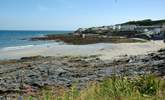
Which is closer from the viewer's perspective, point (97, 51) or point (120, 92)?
point (120, 92)

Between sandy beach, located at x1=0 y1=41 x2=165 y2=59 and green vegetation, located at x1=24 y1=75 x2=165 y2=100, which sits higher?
green vegetation, located at x1=24 y1=75 x2=165 y2=100

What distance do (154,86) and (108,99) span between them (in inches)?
68.7

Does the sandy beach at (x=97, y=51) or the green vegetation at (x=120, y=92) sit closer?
the green vegetation at (x=120, y=92)

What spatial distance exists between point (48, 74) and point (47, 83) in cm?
329

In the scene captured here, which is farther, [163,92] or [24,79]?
[24,79]

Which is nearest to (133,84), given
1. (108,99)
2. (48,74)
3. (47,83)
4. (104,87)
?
(104,87)

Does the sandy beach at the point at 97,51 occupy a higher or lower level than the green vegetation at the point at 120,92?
lower

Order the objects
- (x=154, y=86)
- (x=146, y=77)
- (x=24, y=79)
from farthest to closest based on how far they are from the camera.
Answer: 1. (x=24, y=79)
2. (x=146, y=77)
3. (x=154, y=86)

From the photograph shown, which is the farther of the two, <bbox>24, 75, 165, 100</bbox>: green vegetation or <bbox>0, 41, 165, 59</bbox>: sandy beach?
<bbox>0, 41, 165, 59</bbox>: sandy beach

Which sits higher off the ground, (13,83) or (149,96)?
(149,96)

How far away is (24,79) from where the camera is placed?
58.6ft

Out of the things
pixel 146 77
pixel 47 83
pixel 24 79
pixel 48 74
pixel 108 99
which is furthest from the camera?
pixel 48 74

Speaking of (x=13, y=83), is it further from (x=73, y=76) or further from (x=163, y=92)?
(x=163, y=92)

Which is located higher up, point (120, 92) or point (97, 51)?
point (120, 92)
